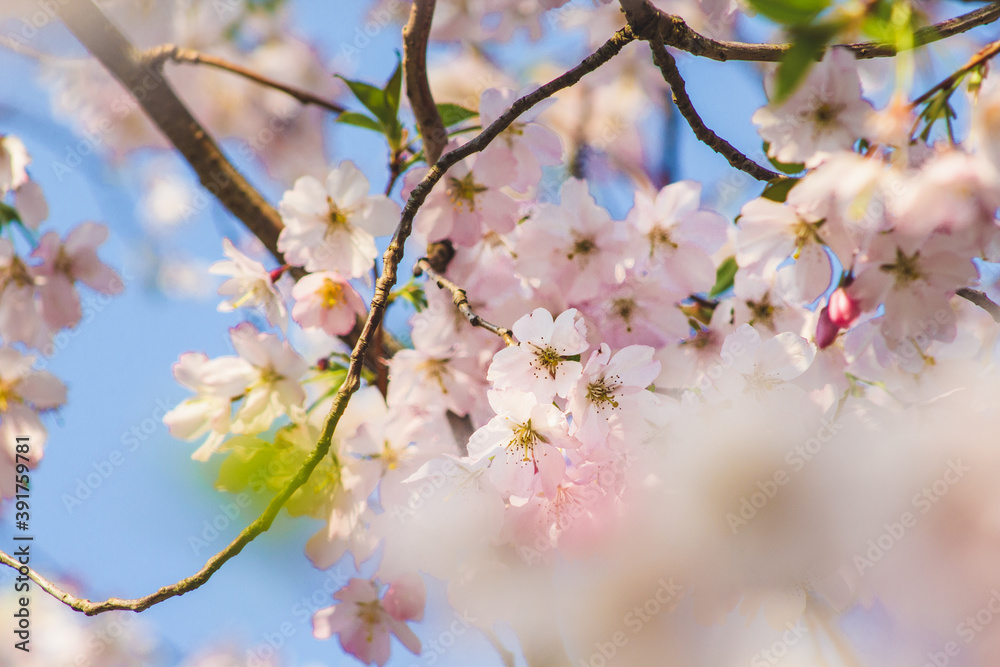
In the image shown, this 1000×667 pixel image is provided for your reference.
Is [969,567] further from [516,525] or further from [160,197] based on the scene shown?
[160,197]

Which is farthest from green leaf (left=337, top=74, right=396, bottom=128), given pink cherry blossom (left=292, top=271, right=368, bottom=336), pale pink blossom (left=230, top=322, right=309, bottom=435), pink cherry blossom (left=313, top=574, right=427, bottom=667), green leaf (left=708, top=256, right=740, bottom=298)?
pink cherry blossom (left=313, top=574, right=427, bottom=667)

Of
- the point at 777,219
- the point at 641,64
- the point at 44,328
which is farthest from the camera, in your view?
the point at 641,64

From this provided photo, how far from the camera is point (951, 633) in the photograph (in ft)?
2.96

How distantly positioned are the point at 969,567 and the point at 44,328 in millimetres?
1645

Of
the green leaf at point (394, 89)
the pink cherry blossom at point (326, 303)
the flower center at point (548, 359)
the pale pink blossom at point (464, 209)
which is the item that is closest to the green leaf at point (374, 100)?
the green leaf at point (394, 89)

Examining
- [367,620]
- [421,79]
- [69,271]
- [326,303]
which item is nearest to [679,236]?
[421,79]

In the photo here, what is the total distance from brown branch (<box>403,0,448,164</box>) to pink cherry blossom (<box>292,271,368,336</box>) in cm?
24

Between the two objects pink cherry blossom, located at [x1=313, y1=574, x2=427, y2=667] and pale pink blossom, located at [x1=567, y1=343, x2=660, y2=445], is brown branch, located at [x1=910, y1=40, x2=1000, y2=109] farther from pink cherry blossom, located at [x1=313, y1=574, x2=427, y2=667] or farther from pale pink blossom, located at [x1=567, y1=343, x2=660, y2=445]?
pink cherry blossom, located at [x1=313, y1=574, x2=427, y2=667]

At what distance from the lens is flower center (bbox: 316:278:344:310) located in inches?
41.4

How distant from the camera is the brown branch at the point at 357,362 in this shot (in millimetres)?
700

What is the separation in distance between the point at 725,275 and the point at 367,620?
34.4 inches

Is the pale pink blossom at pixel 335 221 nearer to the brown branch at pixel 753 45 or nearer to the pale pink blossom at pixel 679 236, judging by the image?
the pale pink blossom at pixel 679 236

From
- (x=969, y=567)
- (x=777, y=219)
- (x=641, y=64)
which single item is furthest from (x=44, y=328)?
(x=641, y=64)

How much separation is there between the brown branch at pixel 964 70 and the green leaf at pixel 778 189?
157mm
